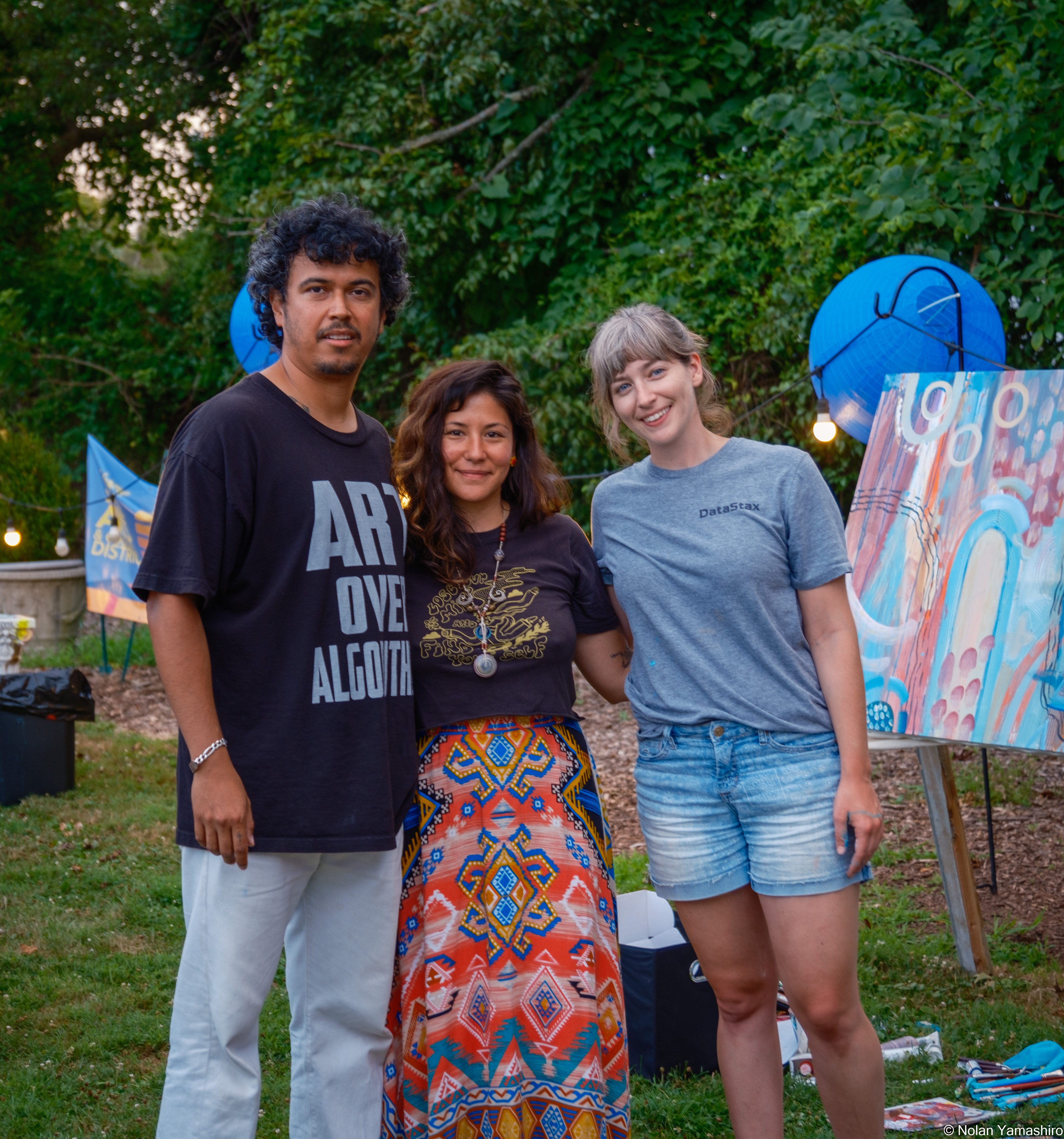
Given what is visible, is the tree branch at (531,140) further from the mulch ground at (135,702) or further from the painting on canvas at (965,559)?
the painting on canvas at (965,559)

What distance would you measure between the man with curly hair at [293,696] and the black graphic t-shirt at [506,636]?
100 mm

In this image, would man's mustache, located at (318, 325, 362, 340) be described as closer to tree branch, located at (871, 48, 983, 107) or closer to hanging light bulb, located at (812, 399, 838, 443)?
hanging light bulb, located at (812, 399, 838, 443)

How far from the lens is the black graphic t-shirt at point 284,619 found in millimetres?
1925

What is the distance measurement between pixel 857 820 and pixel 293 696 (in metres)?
1.05

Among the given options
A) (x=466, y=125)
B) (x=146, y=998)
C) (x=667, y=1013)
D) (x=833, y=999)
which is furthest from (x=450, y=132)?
(x=833, y=999)

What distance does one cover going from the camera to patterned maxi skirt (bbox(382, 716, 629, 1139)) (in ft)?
7.11

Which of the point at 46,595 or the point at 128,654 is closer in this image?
the point at 128,654

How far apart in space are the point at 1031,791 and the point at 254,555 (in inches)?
177

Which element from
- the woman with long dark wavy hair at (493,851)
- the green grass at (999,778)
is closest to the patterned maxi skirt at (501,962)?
the woman with long dark wavy hair at (493,851)

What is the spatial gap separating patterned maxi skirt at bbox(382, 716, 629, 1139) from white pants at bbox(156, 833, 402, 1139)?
0.25ft

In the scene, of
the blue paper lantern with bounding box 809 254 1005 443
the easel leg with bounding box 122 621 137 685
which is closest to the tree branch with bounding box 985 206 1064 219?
the blue paper lantern with bounding box 809 254 1005 443

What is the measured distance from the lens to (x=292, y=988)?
2197 mm

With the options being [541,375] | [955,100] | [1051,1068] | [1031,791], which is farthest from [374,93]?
[1051,1068]

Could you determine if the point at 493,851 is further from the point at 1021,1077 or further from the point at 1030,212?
the point at 1030,212
